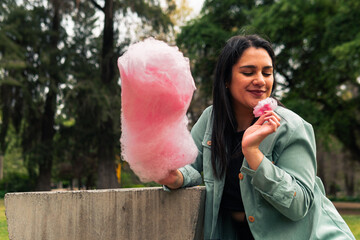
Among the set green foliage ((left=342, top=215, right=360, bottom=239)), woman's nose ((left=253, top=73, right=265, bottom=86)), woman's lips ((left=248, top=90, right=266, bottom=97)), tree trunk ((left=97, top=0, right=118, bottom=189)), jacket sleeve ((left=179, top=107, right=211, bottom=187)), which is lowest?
green foliage ((left=342, top=215, right=360, bottom=239))

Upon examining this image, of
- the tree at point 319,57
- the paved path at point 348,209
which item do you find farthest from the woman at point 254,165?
the paved path at point 348,209

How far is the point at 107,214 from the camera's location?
196 centimetres

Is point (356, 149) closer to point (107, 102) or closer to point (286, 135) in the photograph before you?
point (107, 102)

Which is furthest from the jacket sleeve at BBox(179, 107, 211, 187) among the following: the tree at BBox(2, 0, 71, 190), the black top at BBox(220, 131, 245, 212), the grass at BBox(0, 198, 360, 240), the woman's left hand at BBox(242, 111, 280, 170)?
the tree at BBox(2, 0, 71, 190)

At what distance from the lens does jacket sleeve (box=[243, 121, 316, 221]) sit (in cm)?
168

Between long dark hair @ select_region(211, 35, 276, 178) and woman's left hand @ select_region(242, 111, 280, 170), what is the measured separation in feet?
0.94

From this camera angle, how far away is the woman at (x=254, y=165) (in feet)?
5.62

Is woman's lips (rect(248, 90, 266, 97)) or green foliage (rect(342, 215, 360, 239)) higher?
woman's lips (rect(248, 90, 266, 97))

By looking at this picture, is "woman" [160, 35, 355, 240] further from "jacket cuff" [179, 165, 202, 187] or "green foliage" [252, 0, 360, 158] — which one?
"green foliage" [252, 0, 360, 158]

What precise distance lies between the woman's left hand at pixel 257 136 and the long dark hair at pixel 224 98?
0.29 meters

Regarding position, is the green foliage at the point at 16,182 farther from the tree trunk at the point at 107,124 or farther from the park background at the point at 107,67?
the tree trunk at the point at 107,124

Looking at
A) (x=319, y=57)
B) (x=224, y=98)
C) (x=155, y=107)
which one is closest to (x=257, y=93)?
(x=224, y=98)

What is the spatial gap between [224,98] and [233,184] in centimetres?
41

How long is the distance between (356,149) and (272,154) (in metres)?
15.1
